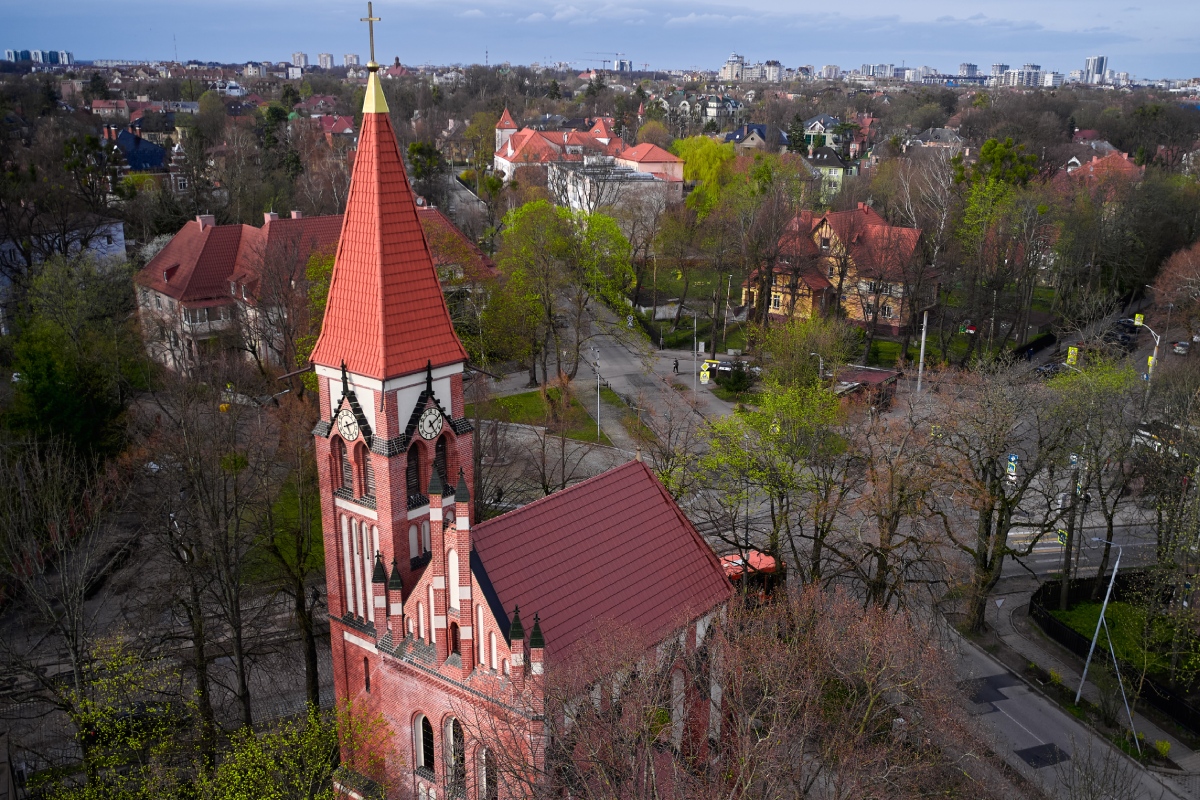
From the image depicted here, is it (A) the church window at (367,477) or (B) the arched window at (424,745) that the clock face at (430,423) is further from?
(B) the arched window at (424,745)

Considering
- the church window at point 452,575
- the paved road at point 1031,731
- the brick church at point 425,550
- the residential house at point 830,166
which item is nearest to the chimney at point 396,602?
the brick church at point 425,550

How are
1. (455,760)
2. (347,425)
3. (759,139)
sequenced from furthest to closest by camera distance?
(759,139)
(347,425)
(455,760)

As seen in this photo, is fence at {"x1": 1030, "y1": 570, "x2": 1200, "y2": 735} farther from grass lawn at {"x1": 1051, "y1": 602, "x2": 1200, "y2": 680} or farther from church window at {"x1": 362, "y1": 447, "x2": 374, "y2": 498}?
church window at {"x1": 362, "y1": 447, "x2": 374, "y2": 498}

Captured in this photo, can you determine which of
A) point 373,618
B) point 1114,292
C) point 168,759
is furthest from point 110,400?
point 1114,292

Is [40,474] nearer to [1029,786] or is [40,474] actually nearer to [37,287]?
[37,287]

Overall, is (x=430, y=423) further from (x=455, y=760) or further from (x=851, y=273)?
(x=851, y=273)

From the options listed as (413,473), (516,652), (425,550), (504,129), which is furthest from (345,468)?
(504,129)

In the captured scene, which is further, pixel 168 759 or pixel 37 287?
pixel 37 287

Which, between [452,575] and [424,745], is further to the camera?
[424,745]
